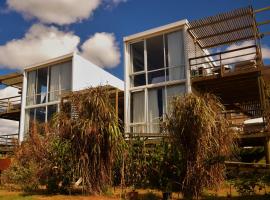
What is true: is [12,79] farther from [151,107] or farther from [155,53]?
[151,107]

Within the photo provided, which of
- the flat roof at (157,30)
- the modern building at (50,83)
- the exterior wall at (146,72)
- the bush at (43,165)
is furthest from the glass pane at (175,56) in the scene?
the bush at (43,165)

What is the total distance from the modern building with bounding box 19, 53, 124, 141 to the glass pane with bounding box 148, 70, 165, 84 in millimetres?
3874

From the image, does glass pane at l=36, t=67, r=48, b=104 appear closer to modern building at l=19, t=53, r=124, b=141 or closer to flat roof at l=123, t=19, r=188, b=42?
modern building at l=19, t=53, r=124, b=141

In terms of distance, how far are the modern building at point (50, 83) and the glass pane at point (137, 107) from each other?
3467mm

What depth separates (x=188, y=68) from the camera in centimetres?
1557

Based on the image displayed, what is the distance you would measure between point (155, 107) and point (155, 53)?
3053 millimetres

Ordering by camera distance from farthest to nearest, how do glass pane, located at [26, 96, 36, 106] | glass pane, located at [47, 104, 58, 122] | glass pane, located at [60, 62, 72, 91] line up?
1. glass pane, located at [26, 96, 36, 106]
2. glass pane, located at [47, 104, 58, 122]
3. glass pane, located at [60, 62, 72, 91]

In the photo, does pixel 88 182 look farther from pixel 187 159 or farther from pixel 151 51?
pixel 151 51

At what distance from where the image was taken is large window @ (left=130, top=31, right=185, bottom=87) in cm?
1619

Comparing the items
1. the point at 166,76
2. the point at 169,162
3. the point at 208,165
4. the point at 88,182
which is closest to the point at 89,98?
the point at 88,182

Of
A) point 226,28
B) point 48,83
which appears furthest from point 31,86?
point 226,28

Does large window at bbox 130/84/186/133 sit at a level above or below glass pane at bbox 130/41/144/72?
below

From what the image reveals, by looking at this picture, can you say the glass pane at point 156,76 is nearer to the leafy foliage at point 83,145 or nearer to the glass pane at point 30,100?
the leafy foliage at point 83,145

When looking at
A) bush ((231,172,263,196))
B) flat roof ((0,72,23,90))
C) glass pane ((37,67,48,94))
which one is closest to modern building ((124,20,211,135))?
glass pane ((37,67,48,94))
